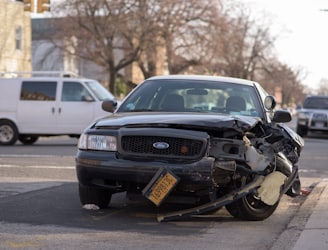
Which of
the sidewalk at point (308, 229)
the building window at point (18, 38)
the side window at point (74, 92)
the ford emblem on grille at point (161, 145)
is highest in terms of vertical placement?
the building window at point (18, 38)

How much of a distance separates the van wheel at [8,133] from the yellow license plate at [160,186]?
38.4 feet

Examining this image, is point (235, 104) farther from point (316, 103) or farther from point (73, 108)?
point (316, 103)

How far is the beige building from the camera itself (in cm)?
3556

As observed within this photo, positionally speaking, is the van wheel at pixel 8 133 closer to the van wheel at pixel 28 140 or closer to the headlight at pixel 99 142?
the van wheel at pixel 28 140

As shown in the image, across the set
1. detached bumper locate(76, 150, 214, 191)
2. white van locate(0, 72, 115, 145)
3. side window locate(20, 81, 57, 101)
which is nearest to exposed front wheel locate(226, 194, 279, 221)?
detached bumper locate(76, 150, 214, 191)

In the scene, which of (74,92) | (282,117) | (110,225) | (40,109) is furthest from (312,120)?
(110,225)

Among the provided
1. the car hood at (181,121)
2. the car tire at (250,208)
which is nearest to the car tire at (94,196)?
the car hood at (181,121)

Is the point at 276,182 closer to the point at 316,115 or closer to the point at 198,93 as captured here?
the point at 198,93

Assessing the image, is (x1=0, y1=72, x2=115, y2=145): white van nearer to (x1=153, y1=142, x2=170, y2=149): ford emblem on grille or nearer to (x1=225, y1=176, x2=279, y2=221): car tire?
(x1=225, y1=176, x2=279, y2=221): car tire

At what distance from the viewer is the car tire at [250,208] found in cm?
660

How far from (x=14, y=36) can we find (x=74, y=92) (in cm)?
2102

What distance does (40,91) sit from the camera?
56.5 feet

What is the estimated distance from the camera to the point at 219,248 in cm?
554

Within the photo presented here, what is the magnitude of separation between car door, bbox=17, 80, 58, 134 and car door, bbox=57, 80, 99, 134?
19 cm
